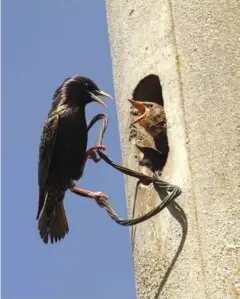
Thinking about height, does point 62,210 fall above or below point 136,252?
above

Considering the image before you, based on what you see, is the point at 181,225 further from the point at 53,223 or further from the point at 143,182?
the point at 53,223

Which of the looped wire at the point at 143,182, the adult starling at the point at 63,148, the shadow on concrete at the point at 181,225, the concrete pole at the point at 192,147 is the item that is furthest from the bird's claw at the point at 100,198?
the adult starling at the point at 63,148

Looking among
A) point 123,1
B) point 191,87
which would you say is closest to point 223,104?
point 191,87

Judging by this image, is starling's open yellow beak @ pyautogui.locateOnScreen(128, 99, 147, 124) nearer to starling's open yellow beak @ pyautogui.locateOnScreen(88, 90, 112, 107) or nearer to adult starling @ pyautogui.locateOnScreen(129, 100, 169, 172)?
adult starling @ pyautogui.locateOnScreen(129, 100, 169, 172)

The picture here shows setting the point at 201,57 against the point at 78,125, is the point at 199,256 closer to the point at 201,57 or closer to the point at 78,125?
the point at 201,57

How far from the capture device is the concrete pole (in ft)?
8.73

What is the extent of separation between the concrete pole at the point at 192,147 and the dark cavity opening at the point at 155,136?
32 mm

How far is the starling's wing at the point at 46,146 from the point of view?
12.7ft

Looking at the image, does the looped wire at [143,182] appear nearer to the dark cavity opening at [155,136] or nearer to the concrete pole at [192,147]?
the concrete pole at [192,147]

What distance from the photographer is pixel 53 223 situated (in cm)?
386

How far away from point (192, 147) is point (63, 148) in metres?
1.22

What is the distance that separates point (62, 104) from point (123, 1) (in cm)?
70

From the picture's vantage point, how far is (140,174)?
295 centimetres

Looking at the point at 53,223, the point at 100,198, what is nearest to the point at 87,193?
the point at 100,198
